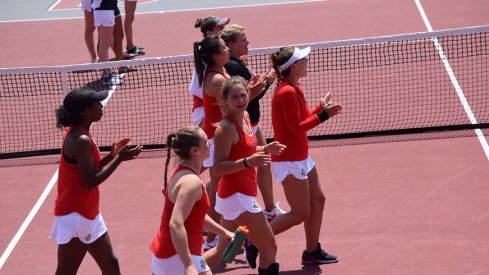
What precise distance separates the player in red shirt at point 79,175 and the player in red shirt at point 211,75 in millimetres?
1492

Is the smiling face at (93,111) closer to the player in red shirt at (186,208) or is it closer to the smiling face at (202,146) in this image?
the player in red shirt at (186,208)

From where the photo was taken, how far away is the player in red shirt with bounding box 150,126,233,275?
249 inches

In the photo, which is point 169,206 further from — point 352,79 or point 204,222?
point 352,79

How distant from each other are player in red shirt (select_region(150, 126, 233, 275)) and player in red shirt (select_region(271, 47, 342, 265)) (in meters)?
1.89

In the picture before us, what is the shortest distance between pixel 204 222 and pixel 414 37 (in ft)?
22.2

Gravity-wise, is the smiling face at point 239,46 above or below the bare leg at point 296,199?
above

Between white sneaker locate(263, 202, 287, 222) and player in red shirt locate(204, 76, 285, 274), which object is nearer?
player in red shirt locate(204, 76, 285, 274)

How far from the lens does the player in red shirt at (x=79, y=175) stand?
729cm

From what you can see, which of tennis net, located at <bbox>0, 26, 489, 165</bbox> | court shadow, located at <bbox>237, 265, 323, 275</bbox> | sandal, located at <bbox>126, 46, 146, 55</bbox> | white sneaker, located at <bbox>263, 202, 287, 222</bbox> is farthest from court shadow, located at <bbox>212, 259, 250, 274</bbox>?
sandal, located at <bbox>126, 46, 146, 55</bbox>

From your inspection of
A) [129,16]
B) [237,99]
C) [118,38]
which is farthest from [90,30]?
[237,99]

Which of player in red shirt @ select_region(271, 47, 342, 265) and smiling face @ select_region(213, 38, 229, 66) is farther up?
smiling face @ select_region(213, 38, 229, 66)

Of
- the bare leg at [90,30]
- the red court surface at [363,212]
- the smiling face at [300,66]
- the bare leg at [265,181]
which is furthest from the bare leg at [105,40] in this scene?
the smiling face at [300,66]

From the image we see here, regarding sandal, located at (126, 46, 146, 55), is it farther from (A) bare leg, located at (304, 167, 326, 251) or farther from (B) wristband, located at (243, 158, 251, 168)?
(B) wristband, located at (243, 158, 251, 168)

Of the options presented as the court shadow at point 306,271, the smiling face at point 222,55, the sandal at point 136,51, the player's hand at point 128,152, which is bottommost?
the sandal at point 136,51
